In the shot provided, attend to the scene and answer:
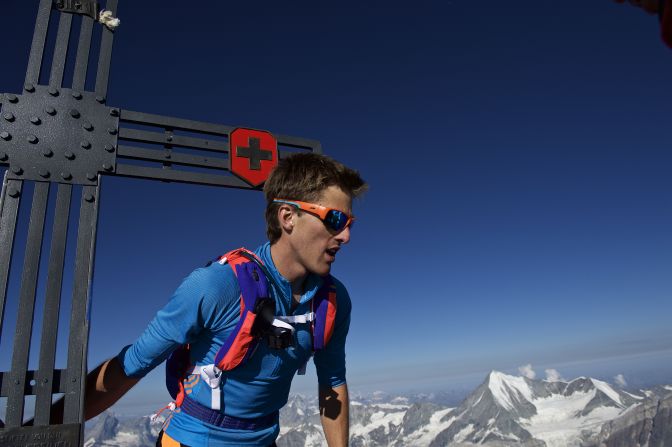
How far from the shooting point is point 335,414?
4844 millimetres

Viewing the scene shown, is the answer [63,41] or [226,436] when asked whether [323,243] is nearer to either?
[226,436]

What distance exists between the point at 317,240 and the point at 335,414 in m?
2.01

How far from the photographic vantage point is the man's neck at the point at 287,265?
4.38m

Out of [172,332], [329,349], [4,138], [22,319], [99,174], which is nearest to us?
[172,332]

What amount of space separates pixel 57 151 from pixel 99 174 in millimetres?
417

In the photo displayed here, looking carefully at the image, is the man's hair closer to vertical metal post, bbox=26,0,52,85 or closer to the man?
the man

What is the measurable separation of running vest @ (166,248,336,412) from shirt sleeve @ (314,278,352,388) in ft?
1.08

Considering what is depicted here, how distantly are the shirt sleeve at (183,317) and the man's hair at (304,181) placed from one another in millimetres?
993

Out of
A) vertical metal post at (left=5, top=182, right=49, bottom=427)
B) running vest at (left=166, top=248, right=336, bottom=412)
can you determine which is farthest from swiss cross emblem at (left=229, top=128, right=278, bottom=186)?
vertical metal post at (left=5, top=182, right=49, bottom=427)

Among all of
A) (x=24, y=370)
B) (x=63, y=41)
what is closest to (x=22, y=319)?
(x=24, y=370)

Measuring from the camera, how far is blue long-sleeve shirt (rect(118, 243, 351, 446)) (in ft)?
12.0

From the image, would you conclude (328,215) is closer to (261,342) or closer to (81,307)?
(261,342)

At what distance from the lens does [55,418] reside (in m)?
3.82

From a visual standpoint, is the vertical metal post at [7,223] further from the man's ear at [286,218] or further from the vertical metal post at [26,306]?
the man's ear at [286,218]
